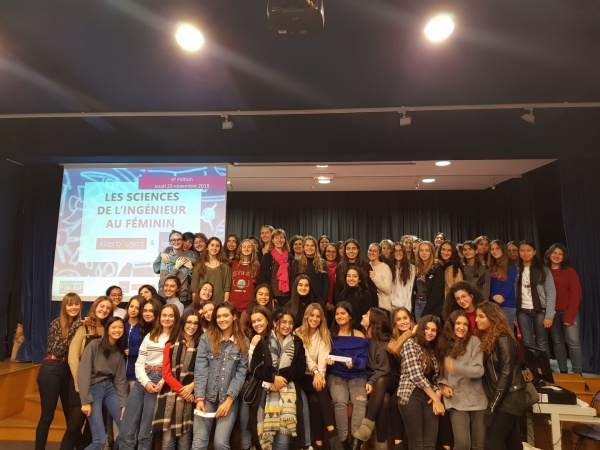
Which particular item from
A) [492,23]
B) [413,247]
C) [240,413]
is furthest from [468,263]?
[240,413]

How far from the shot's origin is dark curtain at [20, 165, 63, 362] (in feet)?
17.9

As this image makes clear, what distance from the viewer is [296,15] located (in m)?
2.45

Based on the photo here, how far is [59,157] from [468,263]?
514cm

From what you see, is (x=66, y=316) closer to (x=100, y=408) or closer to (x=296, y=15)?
(x=100, y=408)

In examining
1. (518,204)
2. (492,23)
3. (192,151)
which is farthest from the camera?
(518,204)

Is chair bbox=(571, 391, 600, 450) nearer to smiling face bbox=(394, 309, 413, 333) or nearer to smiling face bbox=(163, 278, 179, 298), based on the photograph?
smiling face bbox=(394, 309, 413, 333)

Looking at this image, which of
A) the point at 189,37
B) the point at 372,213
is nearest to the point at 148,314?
the point at 189,37

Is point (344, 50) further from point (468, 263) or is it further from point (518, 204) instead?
point (518, 204)

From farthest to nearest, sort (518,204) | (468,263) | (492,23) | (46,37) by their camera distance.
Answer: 1. (518,204)
2. (468,263)
3. (46,37)
4. (492,23)

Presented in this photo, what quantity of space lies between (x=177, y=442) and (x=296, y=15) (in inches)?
123

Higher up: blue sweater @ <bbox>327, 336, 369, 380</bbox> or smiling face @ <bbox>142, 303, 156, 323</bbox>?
smiling face @ <bbox>142, 303, 156, 323</bbox>

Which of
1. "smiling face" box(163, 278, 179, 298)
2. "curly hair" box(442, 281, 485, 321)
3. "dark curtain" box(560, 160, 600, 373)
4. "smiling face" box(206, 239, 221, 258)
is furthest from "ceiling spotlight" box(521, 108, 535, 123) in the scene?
"smiling face" box(163, 278, 179, 298)

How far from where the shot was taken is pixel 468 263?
454 cm

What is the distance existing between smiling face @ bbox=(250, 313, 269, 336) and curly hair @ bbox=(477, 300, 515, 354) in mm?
1726
